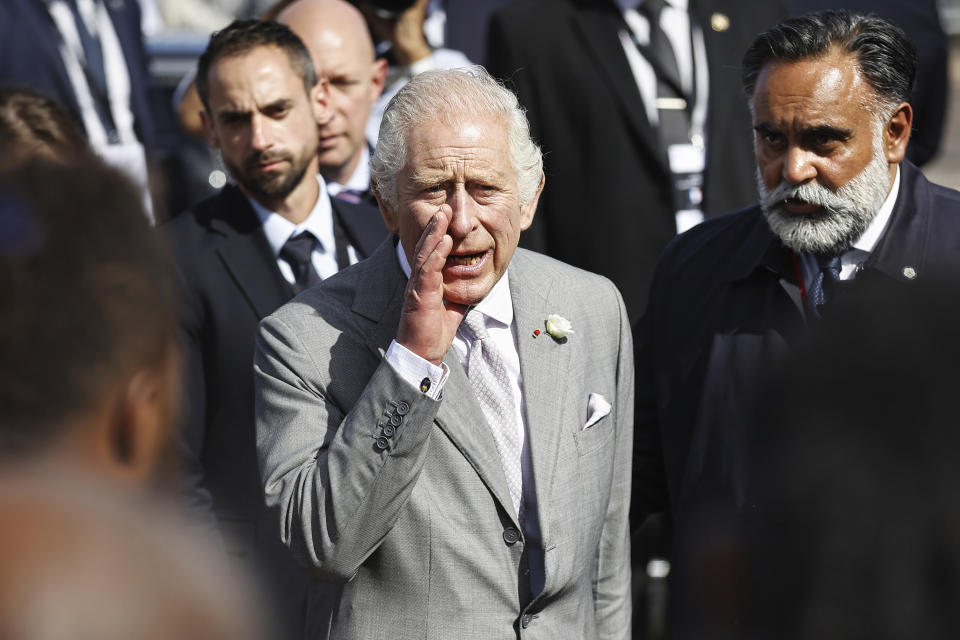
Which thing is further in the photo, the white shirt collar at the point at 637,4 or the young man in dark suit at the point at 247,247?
the white shirt collar at the point at 637,4

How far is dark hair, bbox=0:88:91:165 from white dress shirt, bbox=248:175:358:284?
612 millimetres

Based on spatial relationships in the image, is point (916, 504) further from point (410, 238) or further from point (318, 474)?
point (410, 238)

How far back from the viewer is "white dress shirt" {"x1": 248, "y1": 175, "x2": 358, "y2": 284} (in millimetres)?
4121

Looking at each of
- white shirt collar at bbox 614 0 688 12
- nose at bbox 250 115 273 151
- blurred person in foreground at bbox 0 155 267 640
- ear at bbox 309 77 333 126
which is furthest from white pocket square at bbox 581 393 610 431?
white shirt collar at bbox 614 0 688 12

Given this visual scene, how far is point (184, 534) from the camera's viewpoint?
130cm

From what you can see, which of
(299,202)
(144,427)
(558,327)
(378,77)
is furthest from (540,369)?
(378,77)

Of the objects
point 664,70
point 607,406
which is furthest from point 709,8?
point 607,406

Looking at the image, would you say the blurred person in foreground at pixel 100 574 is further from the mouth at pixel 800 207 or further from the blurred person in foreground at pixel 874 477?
the mouth at pixel 800 207

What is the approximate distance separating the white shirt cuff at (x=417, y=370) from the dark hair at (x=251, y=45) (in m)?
1.90

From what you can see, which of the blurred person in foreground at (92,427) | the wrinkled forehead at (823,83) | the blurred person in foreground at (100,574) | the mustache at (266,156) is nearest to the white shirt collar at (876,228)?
the wrinkled forehead at (823,83)

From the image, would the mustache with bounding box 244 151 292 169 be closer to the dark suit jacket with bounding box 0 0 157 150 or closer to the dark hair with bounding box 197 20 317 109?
the dark hair with bounding box 197 20 317 109

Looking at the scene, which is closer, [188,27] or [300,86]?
[300,86]

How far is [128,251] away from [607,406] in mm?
1941

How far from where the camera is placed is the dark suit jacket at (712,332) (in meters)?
3.42
